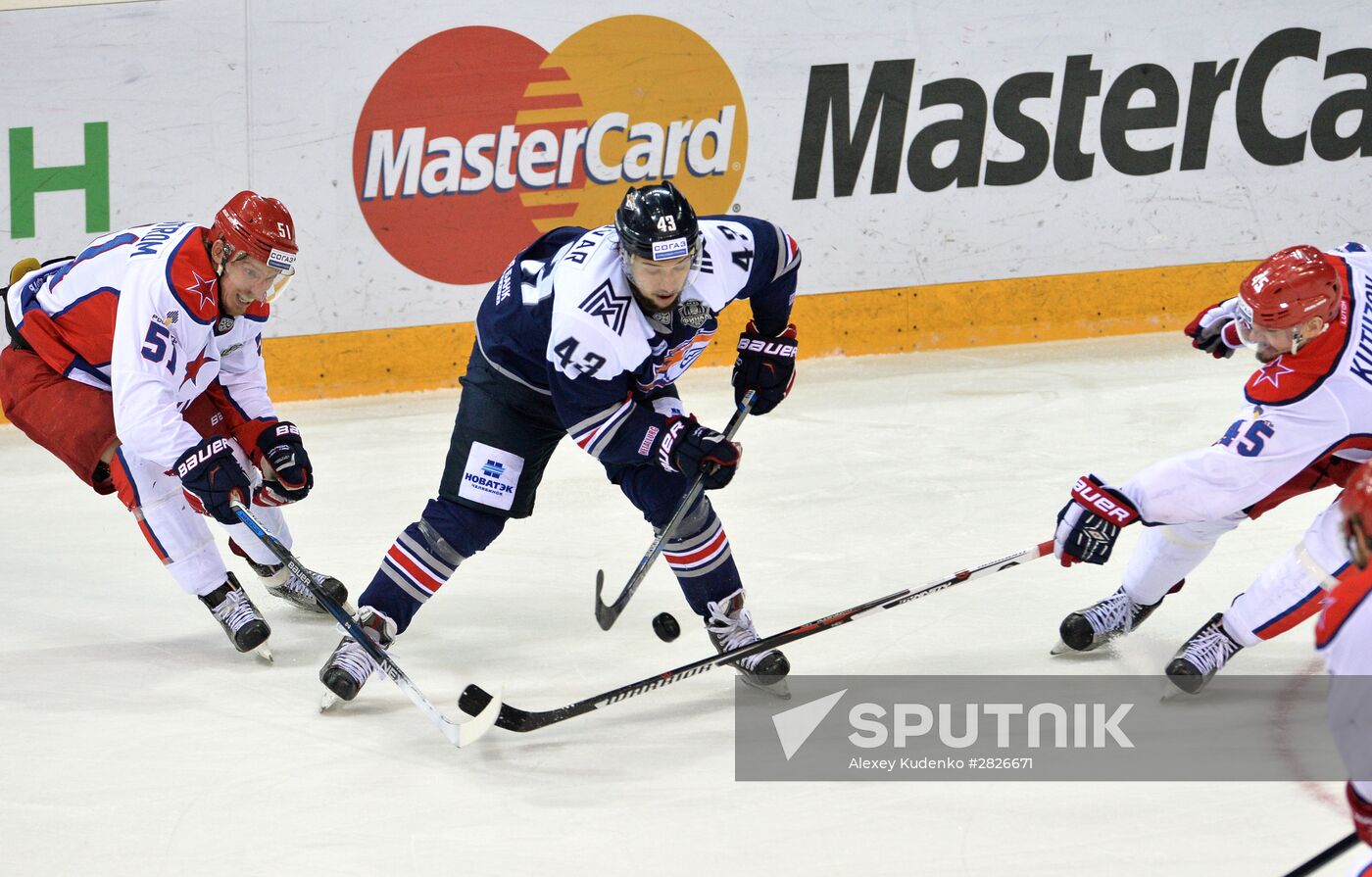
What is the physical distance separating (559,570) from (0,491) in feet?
6.98

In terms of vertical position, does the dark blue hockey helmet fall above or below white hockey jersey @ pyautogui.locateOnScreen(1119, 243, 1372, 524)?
above

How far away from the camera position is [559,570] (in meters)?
4.11

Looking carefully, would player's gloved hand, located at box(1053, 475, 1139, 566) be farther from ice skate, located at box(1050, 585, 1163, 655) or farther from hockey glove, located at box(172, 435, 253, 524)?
hockey glove, located at box(172, 435, 253, 524)

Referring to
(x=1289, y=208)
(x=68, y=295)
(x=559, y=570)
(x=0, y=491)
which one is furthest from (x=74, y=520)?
(x=1289, y=208)

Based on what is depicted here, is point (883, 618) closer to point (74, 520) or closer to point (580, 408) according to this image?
point (580, 408)

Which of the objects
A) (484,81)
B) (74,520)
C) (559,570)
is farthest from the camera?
(484,81)

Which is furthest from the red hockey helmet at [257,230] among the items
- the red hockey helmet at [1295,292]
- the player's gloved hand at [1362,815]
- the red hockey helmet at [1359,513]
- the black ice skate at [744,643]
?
the player's gloved hand at [1362,815]

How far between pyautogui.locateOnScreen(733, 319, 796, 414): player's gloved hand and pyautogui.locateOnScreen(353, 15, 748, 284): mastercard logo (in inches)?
99.4

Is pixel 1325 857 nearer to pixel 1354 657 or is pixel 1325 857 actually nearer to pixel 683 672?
pixel 1354 657

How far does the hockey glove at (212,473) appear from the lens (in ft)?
Result: 10.4

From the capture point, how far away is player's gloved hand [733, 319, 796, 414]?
3.41 meters

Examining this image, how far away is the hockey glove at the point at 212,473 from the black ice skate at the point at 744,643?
3.49 ft

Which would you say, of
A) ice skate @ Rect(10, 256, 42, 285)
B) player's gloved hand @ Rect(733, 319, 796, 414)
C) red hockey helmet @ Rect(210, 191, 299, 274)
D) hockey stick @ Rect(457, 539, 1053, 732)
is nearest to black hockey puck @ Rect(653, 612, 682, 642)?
hockey stick @ Rect(457, 539, 1053, 732)

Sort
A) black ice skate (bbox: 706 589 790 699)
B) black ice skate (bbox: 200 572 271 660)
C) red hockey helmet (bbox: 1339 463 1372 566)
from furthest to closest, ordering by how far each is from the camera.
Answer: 1. black ice skate (bbox: 200 572 271 660)
2. black ice skate (bbox: 706 589 790 699)
3. red hockey helmet (bbox: 1339 463 1372 566)
